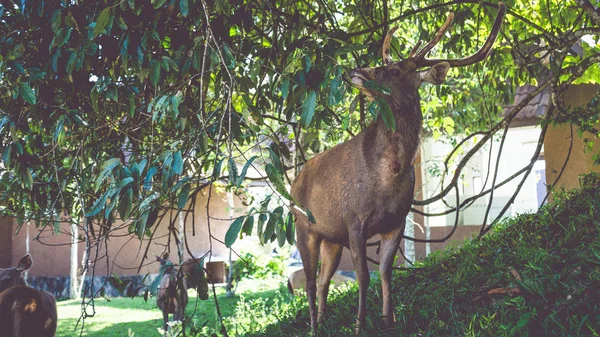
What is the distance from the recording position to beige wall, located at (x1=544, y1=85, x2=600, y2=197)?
9.39 metres

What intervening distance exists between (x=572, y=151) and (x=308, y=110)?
26.0 ft

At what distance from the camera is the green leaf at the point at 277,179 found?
2.91 metres

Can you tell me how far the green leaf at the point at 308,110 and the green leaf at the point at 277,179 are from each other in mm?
267

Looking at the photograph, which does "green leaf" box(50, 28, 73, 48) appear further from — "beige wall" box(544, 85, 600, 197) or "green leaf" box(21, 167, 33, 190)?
"beige wall" box(544, 85, 600, 197)

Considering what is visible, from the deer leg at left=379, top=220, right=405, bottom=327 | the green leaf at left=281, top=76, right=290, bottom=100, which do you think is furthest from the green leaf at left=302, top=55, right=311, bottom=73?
the deer leg at left=379, top=220, right=405, bottom=327

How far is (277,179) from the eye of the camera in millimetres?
2914

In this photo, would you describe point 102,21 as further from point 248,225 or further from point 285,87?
point 248,225

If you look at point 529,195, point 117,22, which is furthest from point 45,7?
point 529,195

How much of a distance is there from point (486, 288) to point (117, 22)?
3.16m

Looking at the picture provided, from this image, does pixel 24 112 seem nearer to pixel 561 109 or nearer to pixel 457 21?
pixel 457 21

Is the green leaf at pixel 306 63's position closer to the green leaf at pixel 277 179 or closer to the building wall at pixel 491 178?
the green leaf at pixel 277 179

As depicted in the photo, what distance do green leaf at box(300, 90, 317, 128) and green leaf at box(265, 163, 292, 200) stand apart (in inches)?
10.5

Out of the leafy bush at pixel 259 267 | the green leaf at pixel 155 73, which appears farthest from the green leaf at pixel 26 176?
the leafy bush at pixel 259 267

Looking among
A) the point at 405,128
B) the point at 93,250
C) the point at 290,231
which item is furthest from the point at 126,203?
the point at 93,250
